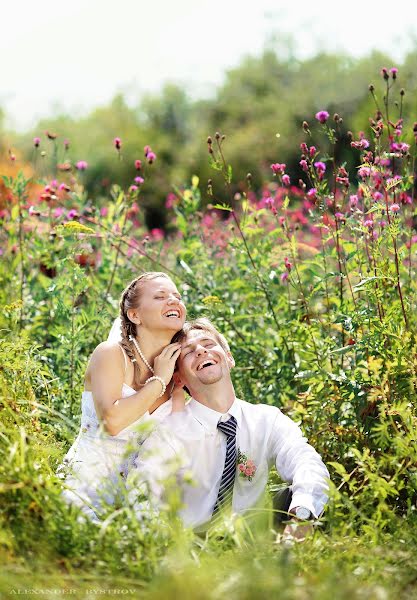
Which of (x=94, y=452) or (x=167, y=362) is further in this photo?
(x=167, y=362)

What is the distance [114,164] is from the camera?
1065 inches

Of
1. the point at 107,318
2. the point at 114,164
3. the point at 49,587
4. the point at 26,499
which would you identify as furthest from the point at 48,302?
the point at 114,164

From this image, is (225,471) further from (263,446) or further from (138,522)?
(138,522)

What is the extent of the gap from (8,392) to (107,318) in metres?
1.60

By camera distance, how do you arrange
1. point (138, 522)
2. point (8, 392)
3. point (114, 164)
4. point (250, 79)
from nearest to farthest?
point (138, 522)
point (8, 392)
point (114, 164)
point (250, 79)

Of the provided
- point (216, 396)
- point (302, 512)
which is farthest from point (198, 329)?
point (302, 512)

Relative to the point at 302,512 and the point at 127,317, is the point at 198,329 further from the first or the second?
the point at 302,512

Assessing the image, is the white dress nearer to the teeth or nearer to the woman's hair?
the woman's hair

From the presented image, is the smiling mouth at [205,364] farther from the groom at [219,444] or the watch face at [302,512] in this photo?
the watch face at [302,512]

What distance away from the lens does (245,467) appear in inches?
132

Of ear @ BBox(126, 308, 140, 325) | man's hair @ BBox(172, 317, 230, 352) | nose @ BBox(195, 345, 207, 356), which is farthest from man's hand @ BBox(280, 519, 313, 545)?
ear @ BBox(126, 308, 140, 325)

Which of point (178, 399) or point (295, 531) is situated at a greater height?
point (178, 399)

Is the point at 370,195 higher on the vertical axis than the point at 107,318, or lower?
higher

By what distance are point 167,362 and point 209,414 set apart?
0.89ft
